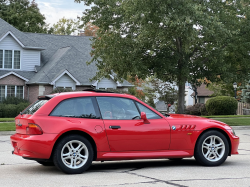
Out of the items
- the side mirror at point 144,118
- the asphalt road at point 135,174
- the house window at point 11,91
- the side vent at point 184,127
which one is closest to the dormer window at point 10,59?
the house window at point 11,91

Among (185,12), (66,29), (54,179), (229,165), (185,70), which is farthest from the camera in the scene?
(66,29)

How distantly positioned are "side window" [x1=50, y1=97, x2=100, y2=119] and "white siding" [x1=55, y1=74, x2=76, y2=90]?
25010 mm

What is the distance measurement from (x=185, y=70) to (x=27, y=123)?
16.3m

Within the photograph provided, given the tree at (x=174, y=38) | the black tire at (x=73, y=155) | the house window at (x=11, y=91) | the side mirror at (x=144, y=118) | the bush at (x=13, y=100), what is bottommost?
the black tire at (x=73, y=155)

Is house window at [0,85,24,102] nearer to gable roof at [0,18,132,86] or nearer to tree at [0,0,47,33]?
gable roof at [0,18,132,86]

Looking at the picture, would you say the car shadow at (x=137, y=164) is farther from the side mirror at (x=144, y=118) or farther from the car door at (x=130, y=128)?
the side mirror at (x=144, y=118)

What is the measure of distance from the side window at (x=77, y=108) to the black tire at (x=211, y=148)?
2168 mm

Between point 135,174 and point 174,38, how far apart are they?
55.6ft

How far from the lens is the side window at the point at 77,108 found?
796 centimetres

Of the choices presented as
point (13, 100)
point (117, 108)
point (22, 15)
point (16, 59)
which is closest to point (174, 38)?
point (13, 100)

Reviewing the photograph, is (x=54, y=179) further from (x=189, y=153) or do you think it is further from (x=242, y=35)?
(x=242, y=35)

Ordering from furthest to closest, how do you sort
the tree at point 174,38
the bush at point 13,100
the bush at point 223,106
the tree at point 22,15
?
the tree at point 22,15 < the bush at point 223,106 < the bush at point 13,100 < the tree at point 174,38

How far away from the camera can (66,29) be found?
2520 inches

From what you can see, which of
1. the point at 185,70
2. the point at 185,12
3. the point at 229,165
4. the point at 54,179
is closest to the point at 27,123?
the point at 54,179
